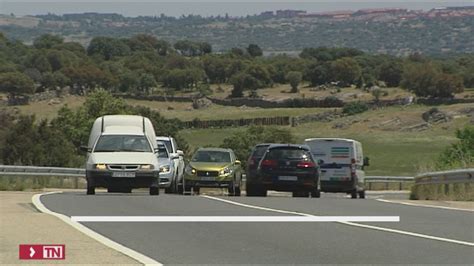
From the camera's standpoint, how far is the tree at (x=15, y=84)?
117 metres

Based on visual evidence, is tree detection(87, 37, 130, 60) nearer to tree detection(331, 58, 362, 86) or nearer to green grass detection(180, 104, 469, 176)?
tree detection(331, 58, 362, 86)

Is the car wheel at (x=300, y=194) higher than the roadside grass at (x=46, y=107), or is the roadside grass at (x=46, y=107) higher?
the car wheel at (x=300, y=194)

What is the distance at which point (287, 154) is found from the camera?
28891 millimetres

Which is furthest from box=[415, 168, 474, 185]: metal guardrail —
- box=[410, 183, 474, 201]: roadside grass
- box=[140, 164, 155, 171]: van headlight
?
box=[140, 164, 155, 171]: van headlight

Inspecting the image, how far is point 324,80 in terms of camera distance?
502 ft

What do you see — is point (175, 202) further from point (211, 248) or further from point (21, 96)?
point (21, 96)

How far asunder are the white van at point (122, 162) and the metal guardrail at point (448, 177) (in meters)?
7.51

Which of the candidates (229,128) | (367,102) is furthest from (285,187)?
(367,102)

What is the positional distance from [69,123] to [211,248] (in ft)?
225

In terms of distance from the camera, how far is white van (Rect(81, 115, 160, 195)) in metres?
26.0

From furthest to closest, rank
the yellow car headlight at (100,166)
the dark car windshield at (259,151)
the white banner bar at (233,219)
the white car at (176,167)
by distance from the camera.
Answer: the white car at (176,167) → the dark car windshield at (259,151) → the yellow car headlight at (100,166) → the white banner bar at (233,219)

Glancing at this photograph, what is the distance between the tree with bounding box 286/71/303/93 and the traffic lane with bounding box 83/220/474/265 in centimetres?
12496

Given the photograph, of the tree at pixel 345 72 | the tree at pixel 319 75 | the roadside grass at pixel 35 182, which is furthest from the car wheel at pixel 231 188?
the tree at pixel 319 75

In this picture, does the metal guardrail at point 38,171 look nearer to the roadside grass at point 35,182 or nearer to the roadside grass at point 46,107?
the roadside grass at point 35,182
